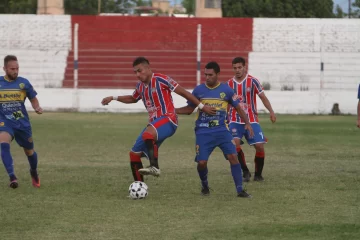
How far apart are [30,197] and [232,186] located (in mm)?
3047

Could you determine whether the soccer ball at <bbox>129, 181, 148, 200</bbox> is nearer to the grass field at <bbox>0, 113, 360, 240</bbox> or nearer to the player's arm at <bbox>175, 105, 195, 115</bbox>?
the grass field at <bbox>0, 113, 360, 240</bbox>

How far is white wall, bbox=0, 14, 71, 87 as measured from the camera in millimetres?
34094

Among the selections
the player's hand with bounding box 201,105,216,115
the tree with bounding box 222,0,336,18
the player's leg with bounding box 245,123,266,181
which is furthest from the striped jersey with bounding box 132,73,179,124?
the tree with bounding box 222,0,336,18

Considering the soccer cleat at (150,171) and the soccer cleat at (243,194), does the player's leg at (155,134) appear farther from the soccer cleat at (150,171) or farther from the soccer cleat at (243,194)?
the soccer cleat at (243,194)

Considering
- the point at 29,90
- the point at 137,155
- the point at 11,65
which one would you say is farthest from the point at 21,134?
the point at 137,155

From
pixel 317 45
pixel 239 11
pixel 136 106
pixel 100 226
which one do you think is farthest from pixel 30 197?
pixel 239 11

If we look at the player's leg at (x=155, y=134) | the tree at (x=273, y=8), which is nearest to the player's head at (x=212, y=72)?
the player's leg at (x=155, y=134)

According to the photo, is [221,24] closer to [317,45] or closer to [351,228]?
[317,45]

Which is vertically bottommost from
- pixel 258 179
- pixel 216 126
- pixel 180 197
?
pixel 258 179

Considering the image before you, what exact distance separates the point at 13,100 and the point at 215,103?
2925 mm

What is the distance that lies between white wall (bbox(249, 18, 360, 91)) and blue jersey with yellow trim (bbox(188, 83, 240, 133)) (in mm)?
21853

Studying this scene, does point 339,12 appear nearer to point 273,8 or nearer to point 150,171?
point 273,8

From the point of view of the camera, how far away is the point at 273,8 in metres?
54.6

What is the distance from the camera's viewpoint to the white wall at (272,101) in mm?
31984
